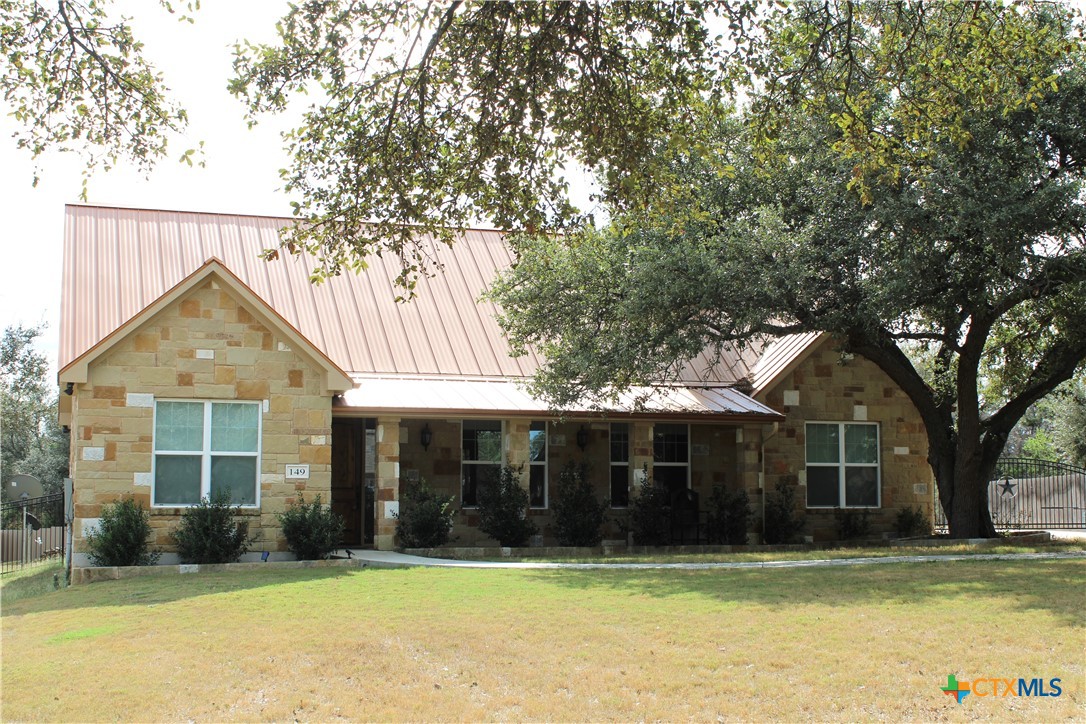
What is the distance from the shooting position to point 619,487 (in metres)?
20.2

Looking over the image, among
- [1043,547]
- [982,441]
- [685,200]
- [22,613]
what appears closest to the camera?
[22,613]

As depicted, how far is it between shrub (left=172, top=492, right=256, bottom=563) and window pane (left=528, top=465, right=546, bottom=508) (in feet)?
19.1

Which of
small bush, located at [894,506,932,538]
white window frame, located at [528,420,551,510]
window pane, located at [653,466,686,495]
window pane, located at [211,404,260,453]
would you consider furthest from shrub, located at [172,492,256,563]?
small bush, located at [894,506,932,538]

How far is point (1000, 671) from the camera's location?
767 cm

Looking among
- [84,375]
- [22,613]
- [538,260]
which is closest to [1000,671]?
[22,613]

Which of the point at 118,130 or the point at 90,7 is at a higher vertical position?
the point at 90,7

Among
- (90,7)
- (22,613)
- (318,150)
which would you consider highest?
(90,7)

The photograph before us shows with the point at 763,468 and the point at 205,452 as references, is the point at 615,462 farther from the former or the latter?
the point at 205,452

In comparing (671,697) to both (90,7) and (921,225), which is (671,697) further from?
(921,225)

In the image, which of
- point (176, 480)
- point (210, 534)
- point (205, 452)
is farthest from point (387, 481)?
point (176, 480)

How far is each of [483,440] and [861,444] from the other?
738 cm

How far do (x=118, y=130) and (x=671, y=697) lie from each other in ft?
23.7

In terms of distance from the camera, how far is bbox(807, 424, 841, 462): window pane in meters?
20.4

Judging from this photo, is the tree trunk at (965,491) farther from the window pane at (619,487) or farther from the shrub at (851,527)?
the window pane at (619,487)
